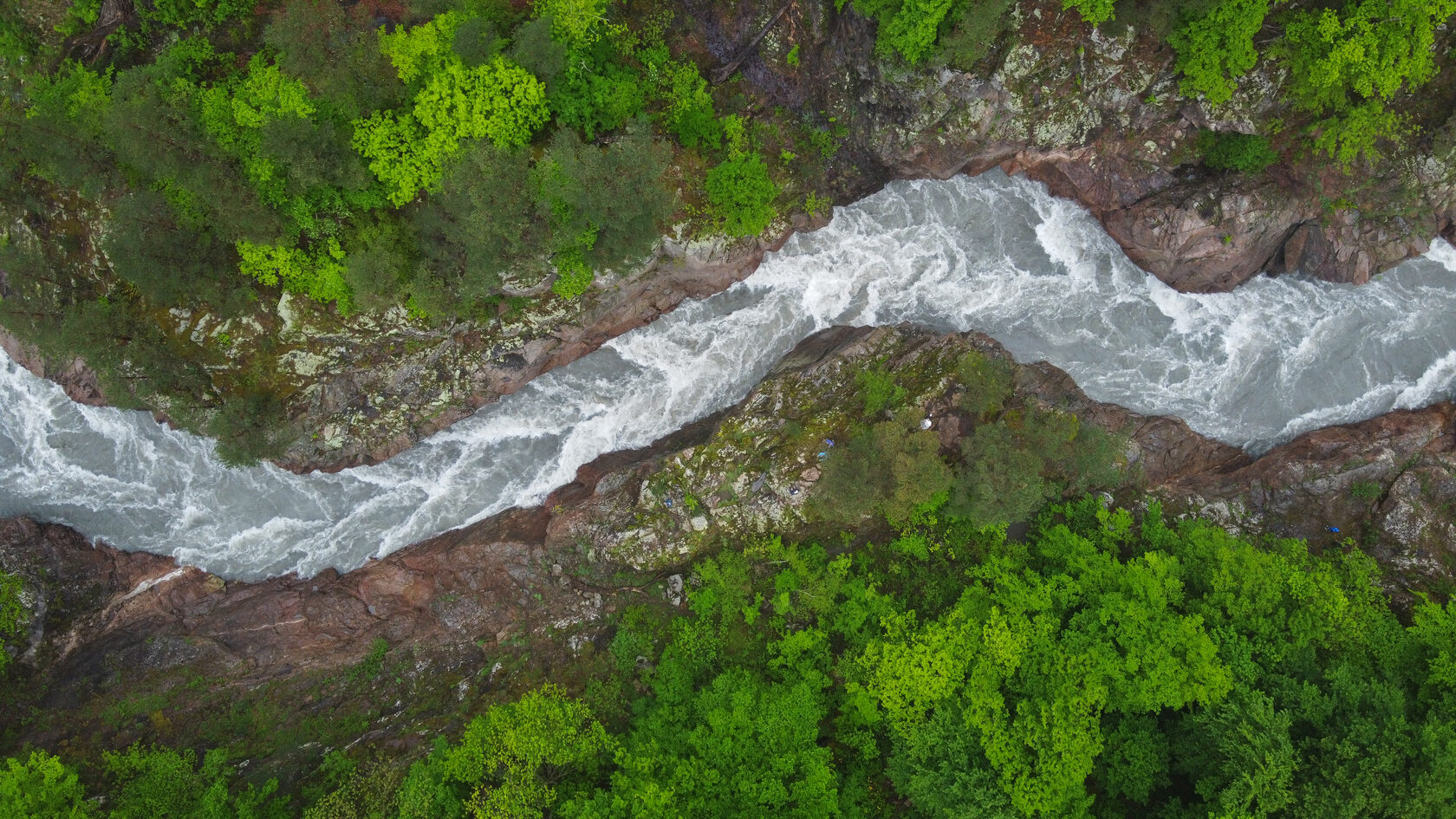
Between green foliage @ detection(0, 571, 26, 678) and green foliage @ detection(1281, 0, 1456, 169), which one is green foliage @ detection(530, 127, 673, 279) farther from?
green foliage @ detection(0, 571, 26, 678)

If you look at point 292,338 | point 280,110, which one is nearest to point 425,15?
point 280,110

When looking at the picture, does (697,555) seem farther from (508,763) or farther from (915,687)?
(508,763)

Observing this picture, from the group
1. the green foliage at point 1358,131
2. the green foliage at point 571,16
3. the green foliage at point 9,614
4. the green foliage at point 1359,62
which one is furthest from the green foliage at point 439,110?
the green foliage at point 1358,131

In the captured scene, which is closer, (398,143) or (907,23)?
(398,143)

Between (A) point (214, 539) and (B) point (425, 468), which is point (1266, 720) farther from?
(A) point (214, 539)

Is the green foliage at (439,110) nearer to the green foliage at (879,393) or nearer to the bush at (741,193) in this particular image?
the bush at (741,193)

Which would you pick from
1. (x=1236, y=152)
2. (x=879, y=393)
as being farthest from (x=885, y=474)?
(x=1236, y=152)
